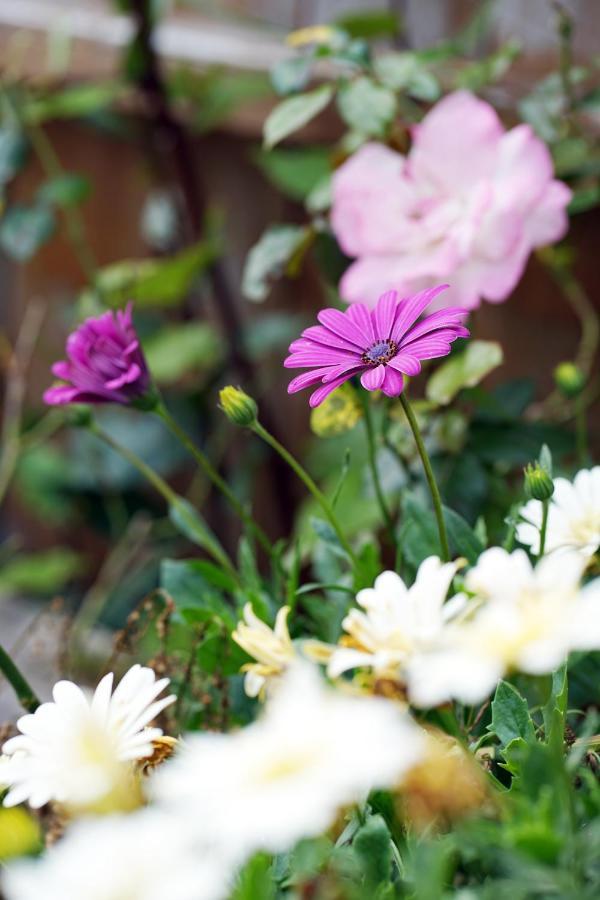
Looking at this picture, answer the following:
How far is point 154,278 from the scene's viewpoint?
→ 966mm

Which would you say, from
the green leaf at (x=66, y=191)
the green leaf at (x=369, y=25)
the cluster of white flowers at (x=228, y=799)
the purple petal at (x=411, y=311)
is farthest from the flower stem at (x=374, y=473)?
the green leaf at (x=66, y=191)

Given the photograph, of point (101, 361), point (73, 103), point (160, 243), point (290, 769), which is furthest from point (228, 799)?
point (160, 243)

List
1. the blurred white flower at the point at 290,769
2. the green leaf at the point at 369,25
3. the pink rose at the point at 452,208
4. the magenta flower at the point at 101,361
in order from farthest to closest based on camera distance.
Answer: the green leaf at the point at 369,25
the pink rose at the point at 452,208
the magenta flower at the point at 101,361
the blurred white flower at the point at 290,769

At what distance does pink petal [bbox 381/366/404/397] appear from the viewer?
32cm

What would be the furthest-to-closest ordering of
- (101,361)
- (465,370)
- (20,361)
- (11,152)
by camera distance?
(20,361), (11,152), (465,370), (101,361)

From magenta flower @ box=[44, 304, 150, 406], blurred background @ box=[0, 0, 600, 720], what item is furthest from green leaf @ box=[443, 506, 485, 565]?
blurred background @ box=[0, 0, 600, 720]

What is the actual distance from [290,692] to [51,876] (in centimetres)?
6

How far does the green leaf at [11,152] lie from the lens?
87cm

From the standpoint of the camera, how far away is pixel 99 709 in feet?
0.99

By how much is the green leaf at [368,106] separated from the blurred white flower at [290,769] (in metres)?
0.46

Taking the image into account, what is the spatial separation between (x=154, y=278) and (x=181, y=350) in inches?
3.6

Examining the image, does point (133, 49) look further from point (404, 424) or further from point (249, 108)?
point (404, 424)

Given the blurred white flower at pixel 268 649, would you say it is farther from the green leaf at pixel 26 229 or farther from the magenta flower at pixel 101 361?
the green leaf at pixel 26 229

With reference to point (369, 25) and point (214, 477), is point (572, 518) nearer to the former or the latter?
point (214, 477)
